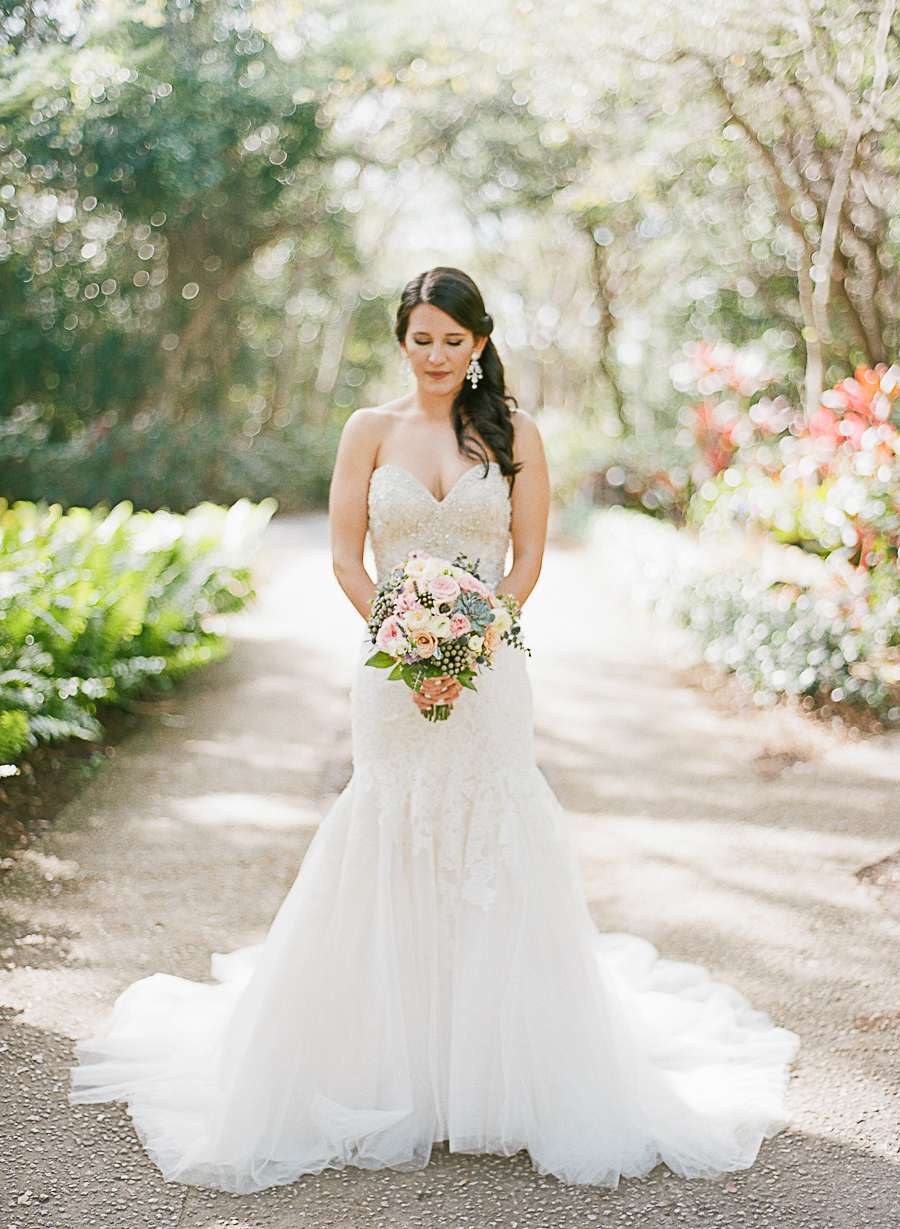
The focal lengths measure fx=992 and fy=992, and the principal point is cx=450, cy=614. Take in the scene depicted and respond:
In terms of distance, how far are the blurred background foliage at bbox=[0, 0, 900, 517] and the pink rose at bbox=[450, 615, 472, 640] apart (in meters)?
6.11

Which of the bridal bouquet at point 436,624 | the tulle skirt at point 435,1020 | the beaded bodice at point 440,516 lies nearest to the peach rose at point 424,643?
the bridal bouquet at point 436,624

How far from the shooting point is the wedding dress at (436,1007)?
8.57 ft

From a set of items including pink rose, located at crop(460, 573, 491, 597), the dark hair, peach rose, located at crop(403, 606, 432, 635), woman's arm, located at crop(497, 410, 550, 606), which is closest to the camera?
peach rose, located at crop(403, 606, 432, 635)

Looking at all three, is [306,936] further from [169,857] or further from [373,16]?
[373,16]

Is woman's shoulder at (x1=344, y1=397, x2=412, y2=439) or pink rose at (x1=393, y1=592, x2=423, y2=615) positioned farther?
woman's shoulder at (x1=344, y1=397, x2=412, y2=439)

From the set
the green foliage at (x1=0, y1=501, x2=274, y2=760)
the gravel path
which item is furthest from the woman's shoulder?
the green foliage at (x1=0, y1=501, x2=274, y2=760)

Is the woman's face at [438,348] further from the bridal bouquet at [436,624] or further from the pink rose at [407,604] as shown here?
the pink rose at [407,604]

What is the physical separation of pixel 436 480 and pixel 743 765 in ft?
12.5

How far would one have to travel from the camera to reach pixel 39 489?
48.3 ft

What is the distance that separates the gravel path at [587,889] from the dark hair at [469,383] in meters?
1.97

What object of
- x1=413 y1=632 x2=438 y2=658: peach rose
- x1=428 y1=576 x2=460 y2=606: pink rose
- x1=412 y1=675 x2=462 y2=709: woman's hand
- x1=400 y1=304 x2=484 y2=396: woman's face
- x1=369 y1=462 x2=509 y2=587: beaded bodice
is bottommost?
x1=412 y1=675 x2=462 y2=709: woman's hand

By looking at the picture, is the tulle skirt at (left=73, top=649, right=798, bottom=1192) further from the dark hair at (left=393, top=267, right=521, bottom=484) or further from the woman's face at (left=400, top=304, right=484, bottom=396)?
the woman's face at (left=400, top=304, right=484, bottom=396)

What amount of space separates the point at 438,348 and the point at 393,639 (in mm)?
950

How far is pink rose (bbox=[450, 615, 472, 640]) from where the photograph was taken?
246 centimetres
